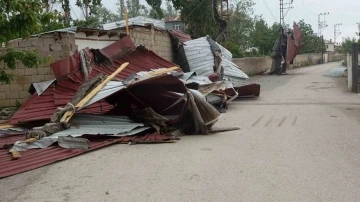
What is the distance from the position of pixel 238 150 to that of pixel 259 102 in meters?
8.39

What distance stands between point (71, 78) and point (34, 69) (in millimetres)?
2342

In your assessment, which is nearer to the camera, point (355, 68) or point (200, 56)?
point (355, 68)

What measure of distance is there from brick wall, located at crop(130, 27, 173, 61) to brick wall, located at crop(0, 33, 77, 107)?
15.0 ft

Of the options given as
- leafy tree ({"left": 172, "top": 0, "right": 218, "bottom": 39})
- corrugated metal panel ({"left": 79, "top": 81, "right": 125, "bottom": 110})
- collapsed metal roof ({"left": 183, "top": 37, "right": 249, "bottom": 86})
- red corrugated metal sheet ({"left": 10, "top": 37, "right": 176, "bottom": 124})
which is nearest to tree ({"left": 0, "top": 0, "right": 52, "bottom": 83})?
corrugated metal panel ({"left": 79, "top": 81, "right": 125, "bottom": 110})

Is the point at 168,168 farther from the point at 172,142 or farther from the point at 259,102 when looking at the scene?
the point at 259,102

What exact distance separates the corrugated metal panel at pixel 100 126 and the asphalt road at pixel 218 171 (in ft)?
2.06

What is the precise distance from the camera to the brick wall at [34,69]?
11.4 metres

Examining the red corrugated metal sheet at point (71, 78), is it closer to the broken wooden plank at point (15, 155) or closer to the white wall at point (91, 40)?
the white wall at point (91, 40)

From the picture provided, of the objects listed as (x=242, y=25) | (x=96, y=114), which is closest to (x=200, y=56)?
(x=96, y=114)

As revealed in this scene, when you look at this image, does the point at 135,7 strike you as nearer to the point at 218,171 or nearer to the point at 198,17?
the point at 198,17

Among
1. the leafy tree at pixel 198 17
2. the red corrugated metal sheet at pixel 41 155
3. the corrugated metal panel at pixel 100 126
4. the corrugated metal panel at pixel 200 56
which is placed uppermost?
the leafy tree at pixel 198 17

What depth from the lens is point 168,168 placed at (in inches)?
239

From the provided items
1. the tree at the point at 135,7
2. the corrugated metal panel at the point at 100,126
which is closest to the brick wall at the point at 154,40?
the corrugated metal panel at the point at 100,126

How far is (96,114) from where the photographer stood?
29.9ft
